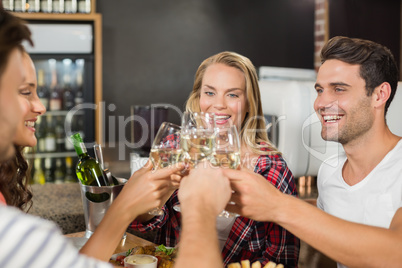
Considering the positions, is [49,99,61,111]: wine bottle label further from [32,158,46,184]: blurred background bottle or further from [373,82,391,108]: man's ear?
[373,82,391,108]: man's ear

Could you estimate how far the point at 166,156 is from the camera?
3.97 ft

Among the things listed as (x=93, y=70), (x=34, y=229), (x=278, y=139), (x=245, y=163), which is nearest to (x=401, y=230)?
(x=245, y=163)

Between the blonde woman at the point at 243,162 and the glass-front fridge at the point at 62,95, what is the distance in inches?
105

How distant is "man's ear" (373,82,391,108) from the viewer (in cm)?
175

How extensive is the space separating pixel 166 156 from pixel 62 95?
3.88 metres

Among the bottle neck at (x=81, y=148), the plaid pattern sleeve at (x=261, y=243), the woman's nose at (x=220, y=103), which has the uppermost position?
the woman's nose at (x=220, y=103)

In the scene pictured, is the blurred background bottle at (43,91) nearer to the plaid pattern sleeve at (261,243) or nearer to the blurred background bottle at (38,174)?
the blurred background bottle at (38,174)

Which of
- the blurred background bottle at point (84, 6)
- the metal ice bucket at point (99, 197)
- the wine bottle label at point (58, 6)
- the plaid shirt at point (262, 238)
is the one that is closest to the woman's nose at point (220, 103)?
the plaid shirt at point (262, 238)

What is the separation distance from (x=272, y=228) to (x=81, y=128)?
358 centimetres

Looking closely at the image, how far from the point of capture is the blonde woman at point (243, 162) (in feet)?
5.40

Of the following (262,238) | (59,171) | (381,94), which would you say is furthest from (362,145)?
(59,171)

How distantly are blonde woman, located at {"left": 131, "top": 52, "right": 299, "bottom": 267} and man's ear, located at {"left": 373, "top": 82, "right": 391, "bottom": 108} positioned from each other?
0.43 meters

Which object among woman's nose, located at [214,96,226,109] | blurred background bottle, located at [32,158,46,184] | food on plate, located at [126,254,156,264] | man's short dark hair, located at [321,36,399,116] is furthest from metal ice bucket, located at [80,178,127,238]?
blurred background bottle, located at [32,158,46,184]

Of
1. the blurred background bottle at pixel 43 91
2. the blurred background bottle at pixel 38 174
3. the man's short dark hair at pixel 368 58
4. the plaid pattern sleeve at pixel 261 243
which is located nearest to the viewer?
the plaid pattern sleeve at pixel 261 243
